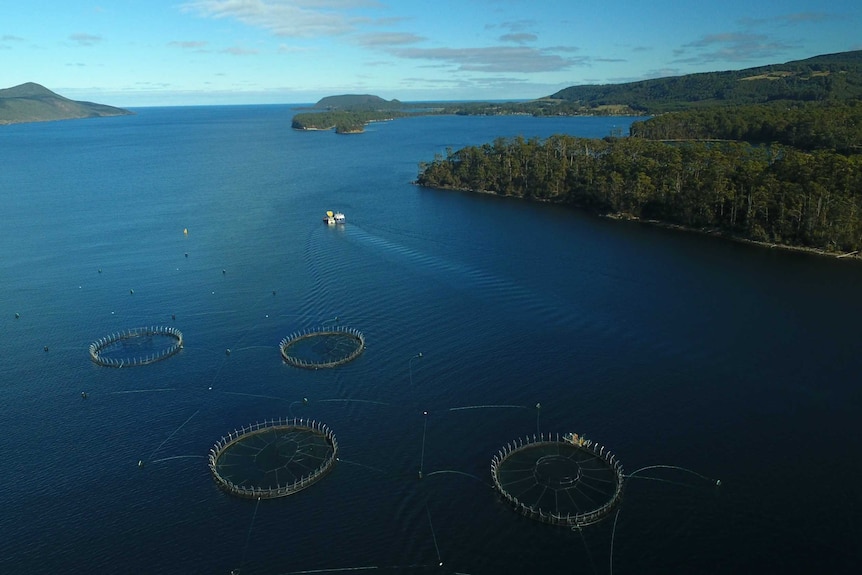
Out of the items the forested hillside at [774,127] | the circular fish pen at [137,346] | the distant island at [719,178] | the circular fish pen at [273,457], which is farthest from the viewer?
the forested hillside at [774,127]

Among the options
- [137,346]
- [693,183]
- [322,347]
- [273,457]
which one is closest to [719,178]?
[693,183]

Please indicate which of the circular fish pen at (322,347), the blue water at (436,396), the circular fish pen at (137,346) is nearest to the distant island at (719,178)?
the blue water at (436,396)

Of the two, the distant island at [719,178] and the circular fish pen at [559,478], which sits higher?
the distant island at [719,178]

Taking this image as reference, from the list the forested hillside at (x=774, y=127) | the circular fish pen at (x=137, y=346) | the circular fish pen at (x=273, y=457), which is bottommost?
the circular fish pen at (x=273, y=457)

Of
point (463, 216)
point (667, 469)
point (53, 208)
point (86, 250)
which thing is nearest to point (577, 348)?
point (667, 469)

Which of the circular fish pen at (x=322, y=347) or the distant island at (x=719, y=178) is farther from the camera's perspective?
the distant island at (x=719, y=178)

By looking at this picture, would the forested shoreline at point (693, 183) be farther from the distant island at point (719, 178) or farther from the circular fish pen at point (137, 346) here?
the circular fish pen at point (137, 346)

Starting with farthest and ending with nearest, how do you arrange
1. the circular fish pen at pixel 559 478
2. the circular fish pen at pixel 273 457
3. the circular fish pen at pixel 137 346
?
the circular fish pen at pixel 137 346
the circular fish pen at pixel 273 457
the circular fish pen at pixel 559 478

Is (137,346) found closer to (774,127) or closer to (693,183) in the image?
(693,183)
